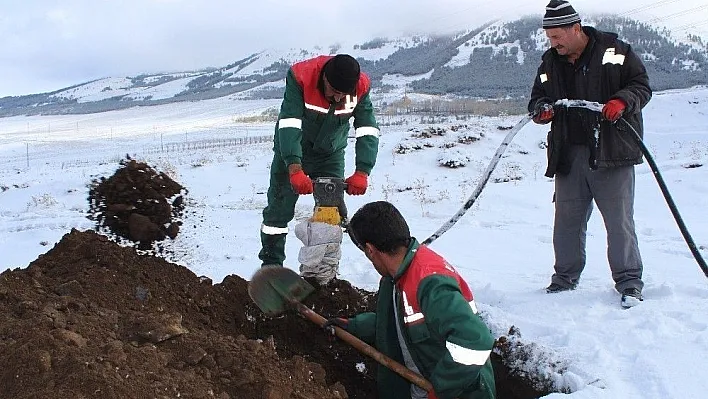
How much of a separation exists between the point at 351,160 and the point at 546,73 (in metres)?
14.0

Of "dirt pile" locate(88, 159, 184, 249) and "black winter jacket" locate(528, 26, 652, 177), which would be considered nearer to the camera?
"black winter jacket" locate(528, 26, 652, 177)

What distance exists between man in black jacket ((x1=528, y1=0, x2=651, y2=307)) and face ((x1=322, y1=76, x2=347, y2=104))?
1348mm

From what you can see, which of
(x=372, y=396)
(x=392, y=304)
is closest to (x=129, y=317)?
(x=392, y=304)

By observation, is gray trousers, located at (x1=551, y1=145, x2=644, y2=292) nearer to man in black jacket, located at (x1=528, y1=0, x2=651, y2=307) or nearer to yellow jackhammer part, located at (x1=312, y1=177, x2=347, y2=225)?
man in black jacket, located at (x1=528, y1=0, x2=651, y2=307)

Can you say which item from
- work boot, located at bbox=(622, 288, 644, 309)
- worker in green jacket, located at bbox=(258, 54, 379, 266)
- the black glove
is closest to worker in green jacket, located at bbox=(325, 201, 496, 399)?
the black glove

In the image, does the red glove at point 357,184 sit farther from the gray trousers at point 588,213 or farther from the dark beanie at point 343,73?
the gray trousers at point 588,213

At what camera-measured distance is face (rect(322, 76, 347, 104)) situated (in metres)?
3.73

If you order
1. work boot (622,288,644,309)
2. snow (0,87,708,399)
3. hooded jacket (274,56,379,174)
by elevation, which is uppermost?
hooded jacket (274,56,379,174)

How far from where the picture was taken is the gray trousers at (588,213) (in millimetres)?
4031

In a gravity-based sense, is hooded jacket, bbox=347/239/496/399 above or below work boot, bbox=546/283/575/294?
above

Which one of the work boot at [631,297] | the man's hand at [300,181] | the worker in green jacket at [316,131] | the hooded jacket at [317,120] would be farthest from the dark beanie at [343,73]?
the work boot at [631,297]

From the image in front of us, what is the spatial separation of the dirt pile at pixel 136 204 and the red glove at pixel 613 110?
295 centimetres

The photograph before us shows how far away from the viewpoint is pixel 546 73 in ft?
13.9

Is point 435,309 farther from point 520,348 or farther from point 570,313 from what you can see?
point 570,313
